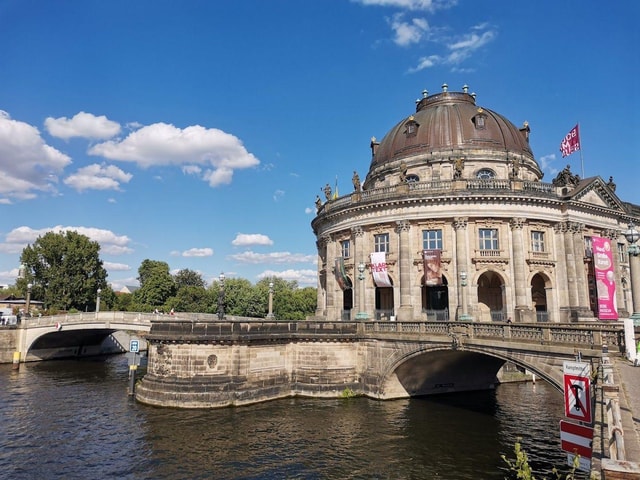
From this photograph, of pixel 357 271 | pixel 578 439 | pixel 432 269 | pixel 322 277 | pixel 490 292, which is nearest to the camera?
pixel 578 439

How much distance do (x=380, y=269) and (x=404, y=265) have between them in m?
2.16

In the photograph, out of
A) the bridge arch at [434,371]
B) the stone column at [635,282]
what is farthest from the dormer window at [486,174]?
the bridge arch at [434,371]

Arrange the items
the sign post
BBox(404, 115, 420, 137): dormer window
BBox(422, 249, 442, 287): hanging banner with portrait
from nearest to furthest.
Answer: the sign post < BBox(422, 249, 442, 287): hanging banner with portrait < BBox(404, 115, 420, 137): dormer window

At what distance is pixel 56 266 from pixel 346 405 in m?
60.0

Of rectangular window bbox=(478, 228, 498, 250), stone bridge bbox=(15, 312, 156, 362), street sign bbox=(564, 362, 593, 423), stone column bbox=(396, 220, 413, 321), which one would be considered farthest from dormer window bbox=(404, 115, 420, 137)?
street sign bbox=(564, 362, 593, 423)

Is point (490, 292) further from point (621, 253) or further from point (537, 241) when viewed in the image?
point (621, 253)

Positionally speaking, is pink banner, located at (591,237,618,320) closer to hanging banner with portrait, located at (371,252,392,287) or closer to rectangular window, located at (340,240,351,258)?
hanging banner with portrait, located at (371,252,392,287)

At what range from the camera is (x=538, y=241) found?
4094cm

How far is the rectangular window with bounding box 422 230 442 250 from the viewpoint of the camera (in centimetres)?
4034

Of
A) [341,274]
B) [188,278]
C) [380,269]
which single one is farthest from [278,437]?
[188,278]

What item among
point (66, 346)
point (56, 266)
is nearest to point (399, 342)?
point (66, 346)

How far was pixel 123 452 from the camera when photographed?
71.7 ft

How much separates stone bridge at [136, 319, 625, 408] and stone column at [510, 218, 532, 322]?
6527mm

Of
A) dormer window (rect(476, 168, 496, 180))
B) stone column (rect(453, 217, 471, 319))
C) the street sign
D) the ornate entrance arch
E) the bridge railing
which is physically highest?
dormer window (rect(476, 168, 496, 180))
